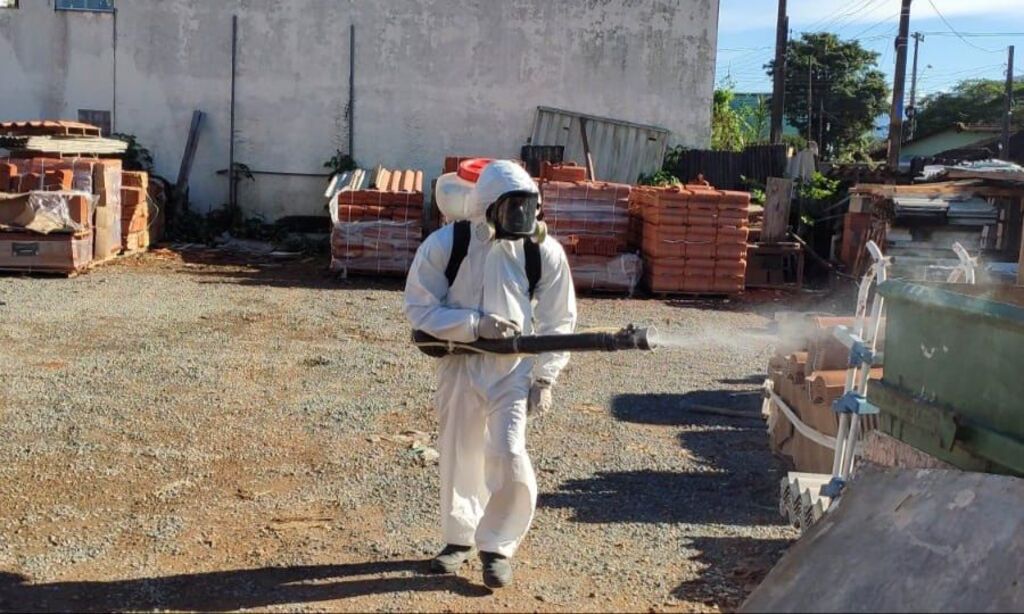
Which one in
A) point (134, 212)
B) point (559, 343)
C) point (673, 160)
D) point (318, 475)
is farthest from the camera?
point (673, 160)

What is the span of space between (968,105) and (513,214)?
54.2m

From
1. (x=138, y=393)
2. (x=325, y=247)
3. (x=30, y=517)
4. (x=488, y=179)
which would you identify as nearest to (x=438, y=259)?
(x=488, y=179)

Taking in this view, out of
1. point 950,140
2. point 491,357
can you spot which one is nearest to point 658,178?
point 491,357

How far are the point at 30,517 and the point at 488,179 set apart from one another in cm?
287

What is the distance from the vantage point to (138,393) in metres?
7.94

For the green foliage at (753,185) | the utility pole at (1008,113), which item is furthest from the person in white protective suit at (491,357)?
the utility pole at (1008,113)

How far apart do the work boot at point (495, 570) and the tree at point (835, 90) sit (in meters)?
47.1

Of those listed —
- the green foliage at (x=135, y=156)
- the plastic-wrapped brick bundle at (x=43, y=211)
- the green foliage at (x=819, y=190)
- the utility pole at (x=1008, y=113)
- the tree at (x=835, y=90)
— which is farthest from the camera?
the tree at (x=835, y=90)

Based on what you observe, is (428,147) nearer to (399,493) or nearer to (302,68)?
(302,68)

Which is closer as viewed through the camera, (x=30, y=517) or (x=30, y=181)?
(x=30, y=517)

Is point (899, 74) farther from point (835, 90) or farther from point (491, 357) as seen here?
point (835, 90)

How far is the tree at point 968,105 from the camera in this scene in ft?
170

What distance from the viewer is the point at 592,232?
14.6m

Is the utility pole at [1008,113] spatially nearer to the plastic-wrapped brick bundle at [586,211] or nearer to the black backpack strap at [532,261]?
the plastic-wrapped brick bundle at [586,211]
